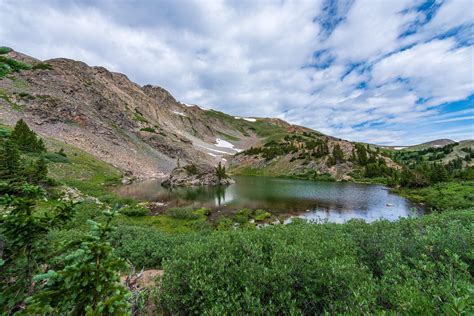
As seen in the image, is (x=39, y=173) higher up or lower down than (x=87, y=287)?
lower down

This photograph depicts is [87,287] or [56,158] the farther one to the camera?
[56,158]

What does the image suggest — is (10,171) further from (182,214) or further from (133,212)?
(133,212)

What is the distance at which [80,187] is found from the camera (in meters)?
40.7

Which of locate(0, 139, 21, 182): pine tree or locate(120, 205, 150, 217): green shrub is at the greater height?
locate(0, 139, 21, 182): pine tree

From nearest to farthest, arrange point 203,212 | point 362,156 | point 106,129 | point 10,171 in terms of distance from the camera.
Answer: point 10,171
point 203,212
point 106,129
point 362,156

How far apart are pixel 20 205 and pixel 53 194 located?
30592 mm

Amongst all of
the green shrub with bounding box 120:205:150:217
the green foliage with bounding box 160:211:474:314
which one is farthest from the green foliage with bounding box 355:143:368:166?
the green foliage with bounding box 160:211:474:314

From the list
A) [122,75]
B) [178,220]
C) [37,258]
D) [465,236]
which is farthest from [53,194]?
[122,75]

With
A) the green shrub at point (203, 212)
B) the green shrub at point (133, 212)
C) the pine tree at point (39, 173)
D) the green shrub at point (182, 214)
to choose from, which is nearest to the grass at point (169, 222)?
the green shrub at point (182, 214)

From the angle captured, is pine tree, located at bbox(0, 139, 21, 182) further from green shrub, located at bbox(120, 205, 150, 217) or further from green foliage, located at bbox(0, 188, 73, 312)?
green shrub, located at bbox(120, 205, 150, 217)

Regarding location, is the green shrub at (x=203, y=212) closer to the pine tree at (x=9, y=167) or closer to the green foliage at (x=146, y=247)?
the green foliage at (x=146, y=247)

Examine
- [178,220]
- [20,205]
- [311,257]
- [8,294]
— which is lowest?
[178,220]

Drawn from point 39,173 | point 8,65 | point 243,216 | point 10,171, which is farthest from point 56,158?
point 8,65

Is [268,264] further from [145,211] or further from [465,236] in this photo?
[145,211]
